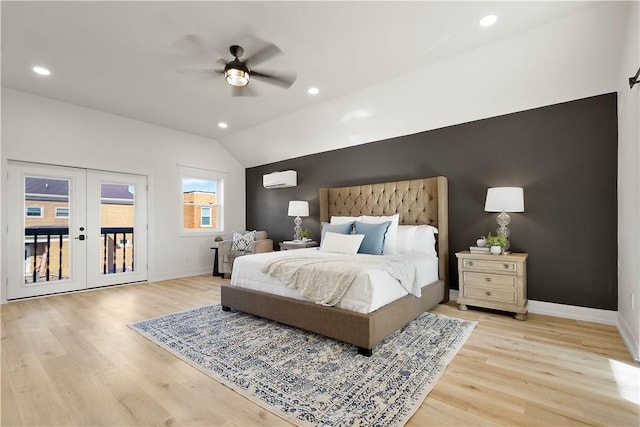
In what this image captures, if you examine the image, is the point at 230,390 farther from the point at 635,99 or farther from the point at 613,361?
the point at 635,99

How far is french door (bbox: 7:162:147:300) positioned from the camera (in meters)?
4.22

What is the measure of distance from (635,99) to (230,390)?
12.3 ft

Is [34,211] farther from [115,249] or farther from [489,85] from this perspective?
[489,85]

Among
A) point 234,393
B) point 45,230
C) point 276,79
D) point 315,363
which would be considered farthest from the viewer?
point 45,230

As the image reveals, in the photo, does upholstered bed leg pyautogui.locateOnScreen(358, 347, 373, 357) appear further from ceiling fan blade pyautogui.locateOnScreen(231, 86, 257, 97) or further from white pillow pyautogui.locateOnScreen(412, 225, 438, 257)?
ceiling fan blade pyautogui.locateOnScreen(231, 86, 257, 97)

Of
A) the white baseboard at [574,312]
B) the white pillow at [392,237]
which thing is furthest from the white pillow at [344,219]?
the white baseboard at [574,312]

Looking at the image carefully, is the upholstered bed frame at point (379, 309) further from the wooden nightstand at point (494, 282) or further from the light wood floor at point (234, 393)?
the light wood floor at point (234, 393)

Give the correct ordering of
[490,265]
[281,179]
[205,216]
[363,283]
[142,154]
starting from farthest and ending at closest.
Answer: [205,216] < [281,179] < [142,154] < [490,265] < [363,283]

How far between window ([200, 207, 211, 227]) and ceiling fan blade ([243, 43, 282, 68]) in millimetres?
4115

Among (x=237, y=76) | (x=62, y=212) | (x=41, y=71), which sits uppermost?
(x=41, y=71)

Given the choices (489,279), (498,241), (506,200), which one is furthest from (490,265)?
(506,200)

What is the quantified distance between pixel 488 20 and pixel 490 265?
242 cm

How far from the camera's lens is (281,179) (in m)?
6.07

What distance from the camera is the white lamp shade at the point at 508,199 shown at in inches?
129
